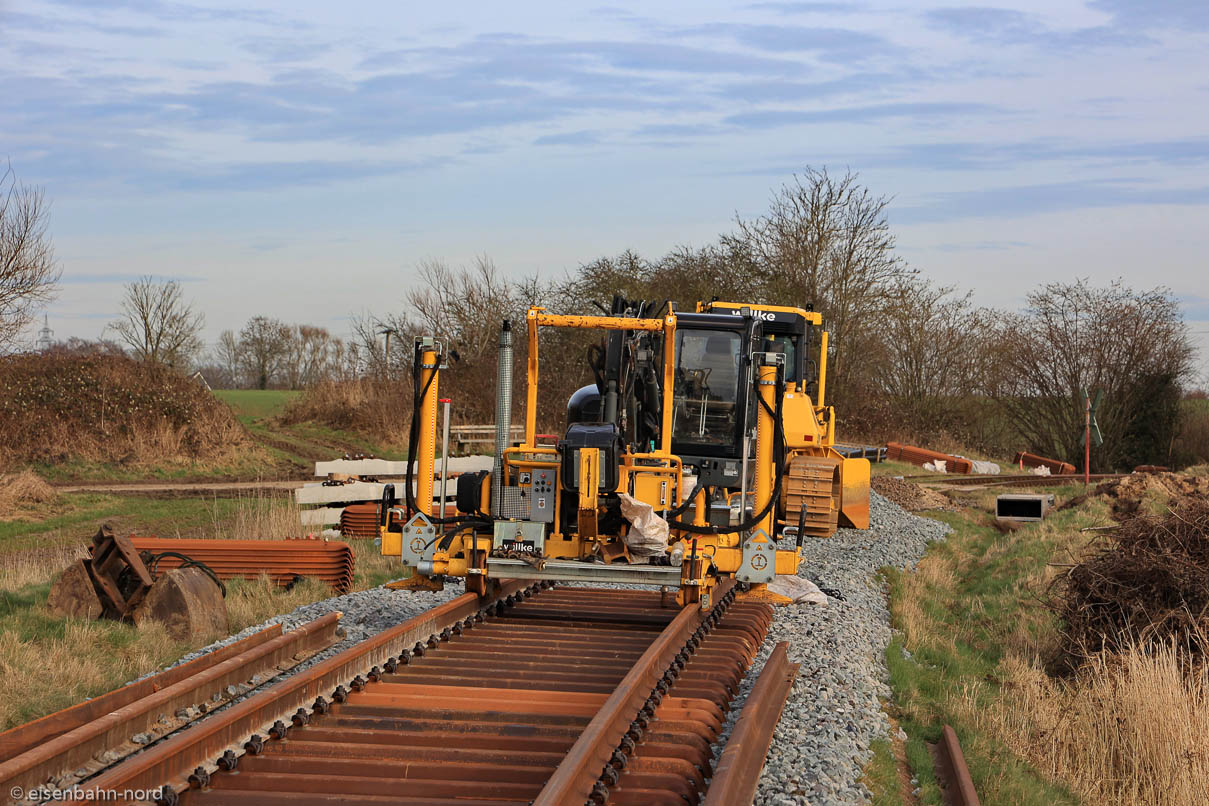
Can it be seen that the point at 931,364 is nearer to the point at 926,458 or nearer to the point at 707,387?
the point at 926,458

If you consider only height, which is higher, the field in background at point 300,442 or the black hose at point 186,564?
the field in background at point 300,442

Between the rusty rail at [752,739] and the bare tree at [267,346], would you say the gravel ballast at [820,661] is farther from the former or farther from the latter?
the bare tree at [267,346]

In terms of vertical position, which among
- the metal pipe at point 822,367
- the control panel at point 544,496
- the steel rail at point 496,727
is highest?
the metal pipe at point 822,367

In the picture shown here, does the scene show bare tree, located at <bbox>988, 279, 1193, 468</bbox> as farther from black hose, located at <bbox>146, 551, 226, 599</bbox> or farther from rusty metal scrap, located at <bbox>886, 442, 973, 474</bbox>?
black hose, located at <bbox>146, 551, 226, 599</bbox>

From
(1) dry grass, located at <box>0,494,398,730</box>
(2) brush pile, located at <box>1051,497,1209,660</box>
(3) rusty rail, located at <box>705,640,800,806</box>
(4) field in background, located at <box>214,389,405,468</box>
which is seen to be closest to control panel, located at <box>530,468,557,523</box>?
(3) rusty rail, located at <box>705,640,800,806</box>

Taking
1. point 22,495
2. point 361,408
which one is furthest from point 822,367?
point 361,408

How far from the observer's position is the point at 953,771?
22.2 feet

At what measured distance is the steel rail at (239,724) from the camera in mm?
4910

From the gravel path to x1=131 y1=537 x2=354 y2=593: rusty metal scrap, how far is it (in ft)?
15.0

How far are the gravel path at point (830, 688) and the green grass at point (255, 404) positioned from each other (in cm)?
2672

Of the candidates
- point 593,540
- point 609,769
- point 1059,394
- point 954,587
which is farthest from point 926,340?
point 609,769

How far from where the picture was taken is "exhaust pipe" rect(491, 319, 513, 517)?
29.9 ft

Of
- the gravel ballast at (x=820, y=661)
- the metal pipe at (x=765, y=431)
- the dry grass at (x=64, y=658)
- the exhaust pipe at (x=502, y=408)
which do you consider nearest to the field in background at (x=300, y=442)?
the gravel ballast at (x=820, y=661)

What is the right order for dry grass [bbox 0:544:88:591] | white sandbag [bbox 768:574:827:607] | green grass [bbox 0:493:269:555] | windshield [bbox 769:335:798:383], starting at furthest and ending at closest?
green grass [bbox 0:493:269:555], windshield [bbox 769:335:798:383], dry grass [bbox 0:544:88:591], white sandbag [bbox 768:574:827:607]
